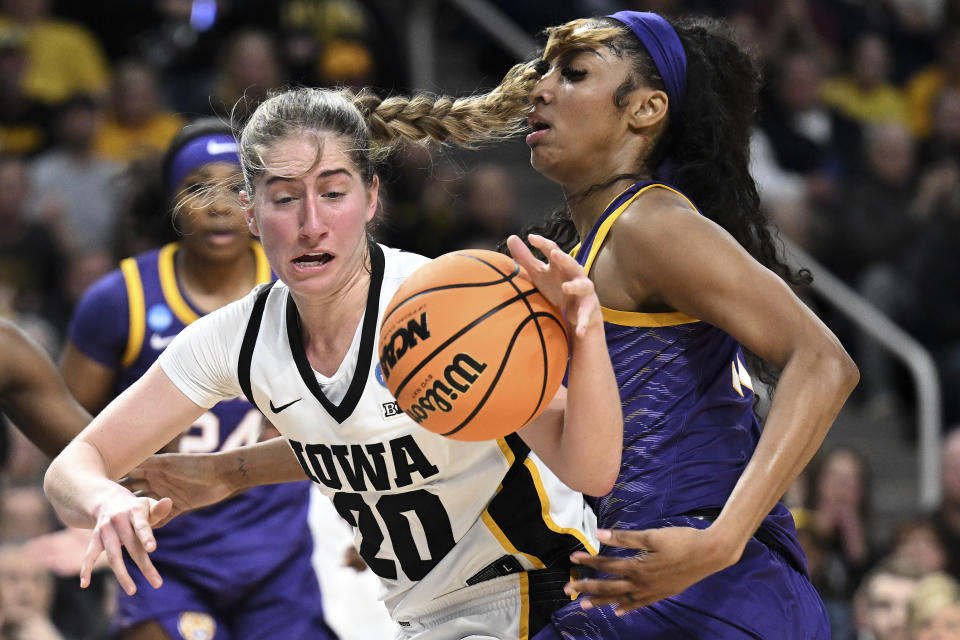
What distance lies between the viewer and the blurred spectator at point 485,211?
7.80 meters

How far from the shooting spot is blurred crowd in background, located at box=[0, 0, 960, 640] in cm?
617

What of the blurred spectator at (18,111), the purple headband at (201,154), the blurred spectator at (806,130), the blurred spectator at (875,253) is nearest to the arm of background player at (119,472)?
the purple headband at (201,154)

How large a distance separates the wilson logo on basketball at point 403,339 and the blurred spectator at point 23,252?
4.90 meters

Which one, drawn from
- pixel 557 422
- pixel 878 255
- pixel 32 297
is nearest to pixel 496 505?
pixel 557 422

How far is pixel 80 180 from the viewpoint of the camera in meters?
7.67

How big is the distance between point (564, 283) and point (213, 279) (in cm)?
218

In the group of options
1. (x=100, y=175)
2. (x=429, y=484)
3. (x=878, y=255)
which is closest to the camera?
(x=429, y=484)

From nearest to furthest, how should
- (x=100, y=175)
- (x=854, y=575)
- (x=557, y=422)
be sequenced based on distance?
(x=557, y=422)
(x=854, y=575)
(x=100, y=175)

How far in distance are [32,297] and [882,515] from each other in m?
5.25

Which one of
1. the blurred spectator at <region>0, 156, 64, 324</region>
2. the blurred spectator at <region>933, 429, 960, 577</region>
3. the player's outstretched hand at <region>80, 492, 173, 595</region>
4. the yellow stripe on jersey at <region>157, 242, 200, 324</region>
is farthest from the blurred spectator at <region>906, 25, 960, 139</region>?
the player's outstretched hand at <region>80, 492, 173, 595</region>

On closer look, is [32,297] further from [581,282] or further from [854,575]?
[581,282]

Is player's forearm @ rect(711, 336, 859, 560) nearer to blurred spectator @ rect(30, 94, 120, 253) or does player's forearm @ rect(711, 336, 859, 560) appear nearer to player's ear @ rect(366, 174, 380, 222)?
player's ear @ rect(366, 174, 380, 222)

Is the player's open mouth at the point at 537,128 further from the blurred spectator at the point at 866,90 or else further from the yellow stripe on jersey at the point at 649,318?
the blurred spectator at the point at 866,90

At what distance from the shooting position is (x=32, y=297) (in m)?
7.09
